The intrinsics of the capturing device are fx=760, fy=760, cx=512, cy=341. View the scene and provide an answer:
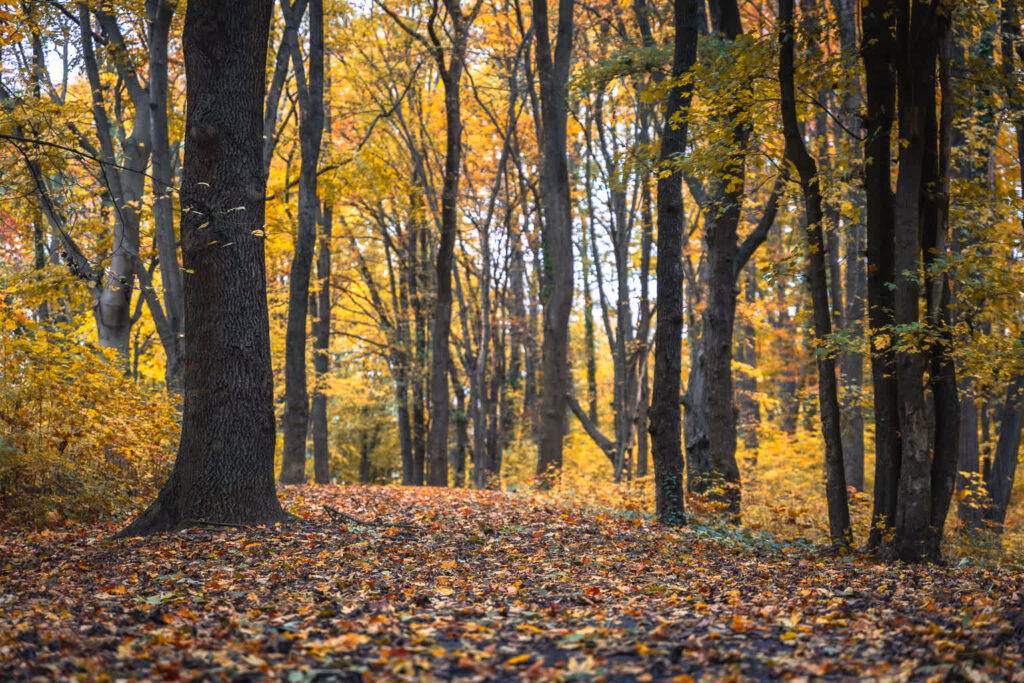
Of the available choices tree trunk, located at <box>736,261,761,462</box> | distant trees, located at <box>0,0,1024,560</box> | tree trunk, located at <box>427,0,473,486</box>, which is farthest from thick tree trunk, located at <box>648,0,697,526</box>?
tree trunk, located at <box>736,261,761,462</box>

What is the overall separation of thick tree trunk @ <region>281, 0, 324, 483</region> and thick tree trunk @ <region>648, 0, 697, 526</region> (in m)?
6.60

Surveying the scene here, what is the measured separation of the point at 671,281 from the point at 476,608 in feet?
17.6

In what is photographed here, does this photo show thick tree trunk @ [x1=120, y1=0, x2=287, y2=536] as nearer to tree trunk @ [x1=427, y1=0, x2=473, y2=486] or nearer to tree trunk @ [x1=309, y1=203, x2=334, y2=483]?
tree trunk @ [x1=427, y1=0, x2=473, y2=486]

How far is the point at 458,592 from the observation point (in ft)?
16.7

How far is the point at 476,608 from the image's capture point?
15.1 feet

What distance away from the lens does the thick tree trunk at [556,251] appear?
14.6m

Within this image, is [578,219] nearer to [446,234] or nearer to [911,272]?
[446,234]

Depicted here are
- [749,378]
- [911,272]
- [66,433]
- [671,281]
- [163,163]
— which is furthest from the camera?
[749,378]

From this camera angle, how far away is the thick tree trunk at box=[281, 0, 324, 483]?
12914 millimetres

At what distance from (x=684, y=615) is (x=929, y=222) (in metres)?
4.82

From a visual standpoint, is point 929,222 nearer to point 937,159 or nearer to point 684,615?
point 937,159

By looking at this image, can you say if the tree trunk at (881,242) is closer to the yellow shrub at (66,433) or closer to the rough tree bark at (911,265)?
the rough tree bark at (911,265)

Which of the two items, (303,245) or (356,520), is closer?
(356,520)

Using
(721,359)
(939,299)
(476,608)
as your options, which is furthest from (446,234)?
(476,608)
